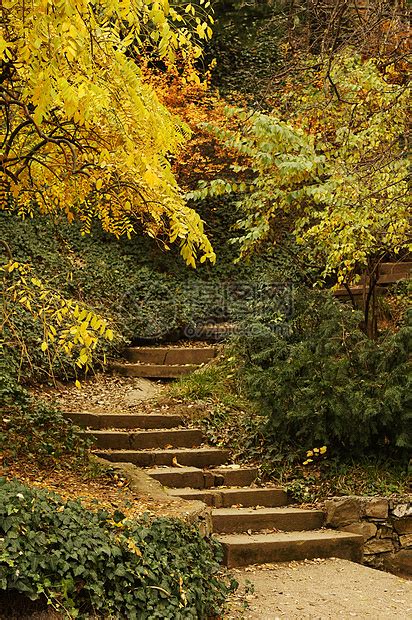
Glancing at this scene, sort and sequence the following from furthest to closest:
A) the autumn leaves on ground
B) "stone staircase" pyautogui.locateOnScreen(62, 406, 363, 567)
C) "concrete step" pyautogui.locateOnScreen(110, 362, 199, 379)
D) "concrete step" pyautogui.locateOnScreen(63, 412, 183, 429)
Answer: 1. "concrete step" pyautogui.locateOnScreen(110, 362, 199, 379)
2. "concrete step" pyautogui.locateOnScreen(63, 412, 183, 429)
3. "stone staircase" pyautogui.locateOnScreen(62, 406, 363, 567)
4. the autumn leaves on ground

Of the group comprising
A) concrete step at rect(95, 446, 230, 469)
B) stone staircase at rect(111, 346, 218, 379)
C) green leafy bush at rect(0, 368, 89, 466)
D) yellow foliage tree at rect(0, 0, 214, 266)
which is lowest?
concrete step at rect(95, 446, 230, 469)

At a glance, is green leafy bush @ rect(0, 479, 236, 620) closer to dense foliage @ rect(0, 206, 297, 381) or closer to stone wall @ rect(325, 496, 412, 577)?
stone wall @ rect(325, 496, 412, 577)

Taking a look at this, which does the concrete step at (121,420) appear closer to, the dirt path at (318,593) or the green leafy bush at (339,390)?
the green leafy bush at (339,390)

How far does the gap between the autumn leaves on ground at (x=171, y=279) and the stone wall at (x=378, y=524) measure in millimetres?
285

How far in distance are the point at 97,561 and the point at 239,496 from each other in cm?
300

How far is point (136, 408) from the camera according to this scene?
9000mm

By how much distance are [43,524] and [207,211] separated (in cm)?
1009

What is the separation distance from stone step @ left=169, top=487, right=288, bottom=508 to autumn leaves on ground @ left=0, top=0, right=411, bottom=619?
0.19 meters

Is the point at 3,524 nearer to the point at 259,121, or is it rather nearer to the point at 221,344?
the point at 259,121

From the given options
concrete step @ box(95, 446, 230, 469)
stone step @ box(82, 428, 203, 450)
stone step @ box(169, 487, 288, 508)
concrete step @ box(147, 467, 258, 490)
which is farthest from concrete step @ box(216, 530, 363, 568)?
stone step @ box(82, 428, 203, 450)

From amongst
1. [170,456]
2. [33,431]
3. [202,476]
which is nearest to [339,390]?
[202,476]

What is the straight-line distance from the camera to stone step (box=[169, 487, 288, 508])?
716 centimetres

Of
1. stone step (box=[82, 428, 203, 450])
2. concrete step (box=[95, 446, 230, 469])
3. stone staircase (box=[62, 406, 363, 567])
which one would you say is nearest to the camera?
stone staircase (box=[62, 406, 363, 567])

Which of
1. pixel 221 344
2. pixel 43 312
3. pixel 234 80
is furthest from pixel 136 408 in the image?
pixel 234 80
